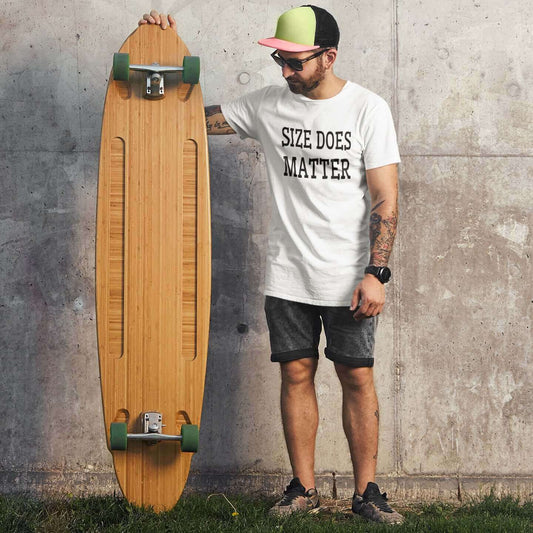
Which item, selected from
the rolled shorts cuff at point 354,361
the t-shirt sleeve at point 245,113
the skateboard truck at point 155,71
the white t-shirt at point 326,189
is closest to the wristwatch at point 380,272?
the white t-shirt at point 326,189

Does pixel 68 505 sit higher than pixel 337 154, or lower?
lower

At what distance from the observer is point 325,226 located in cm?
288

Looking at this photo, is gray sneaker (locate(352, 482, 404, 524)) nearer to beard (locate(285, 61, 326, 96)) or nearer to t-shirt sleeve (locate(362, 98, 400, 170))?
t-shirt sleeve (locate(362, 98, 400, 170))

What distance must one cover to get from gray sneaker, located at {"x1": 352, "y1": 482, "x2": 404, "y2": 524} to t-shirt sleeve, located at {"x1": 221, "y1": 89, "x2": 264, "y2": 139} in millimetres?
1384

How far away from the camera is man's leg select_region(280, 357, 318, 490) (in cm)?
300

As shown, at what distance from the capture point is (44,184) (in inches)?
141

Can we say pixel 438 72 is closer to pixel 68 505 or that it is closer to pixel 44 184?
pixel 44 184

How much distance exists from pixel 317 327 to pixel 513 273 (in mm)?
1064

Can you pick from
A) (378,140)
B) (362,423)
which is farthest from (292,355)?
(378,140)

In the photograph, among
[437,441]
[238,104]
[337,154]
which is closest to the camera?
[337,154]

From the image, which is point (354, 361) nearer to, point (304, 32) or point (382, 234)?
point (382, 234)

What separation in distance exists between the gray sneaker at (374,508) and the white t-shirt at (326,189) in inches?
27.0

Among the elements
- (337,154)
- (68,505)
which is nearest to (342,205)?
(337,154)

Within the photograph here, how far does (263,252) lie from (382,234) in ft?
2.85
